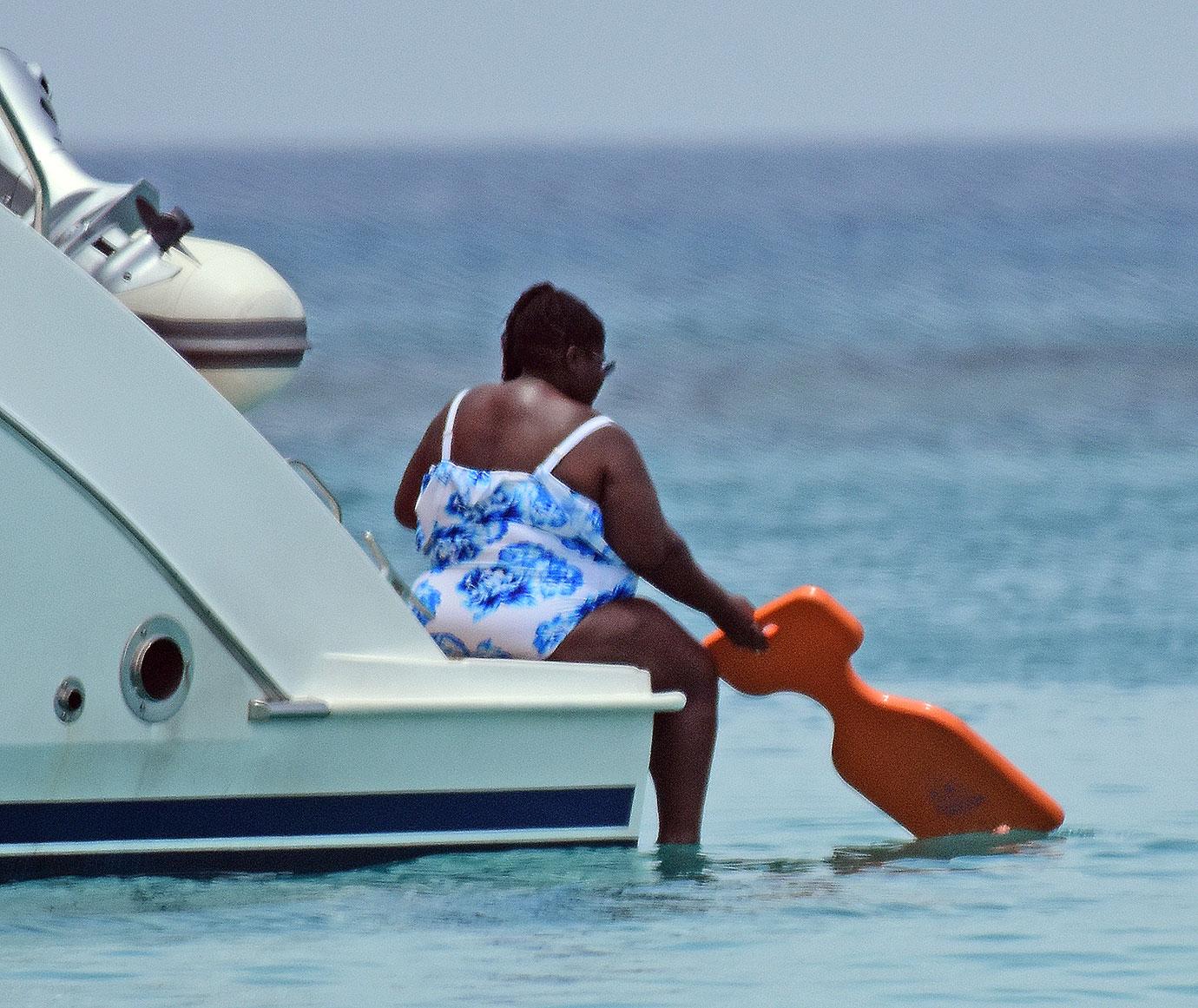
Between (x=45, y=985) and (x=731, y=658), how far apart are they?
1.67 metres

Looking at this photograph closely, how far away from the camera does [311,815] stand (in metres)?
4.45

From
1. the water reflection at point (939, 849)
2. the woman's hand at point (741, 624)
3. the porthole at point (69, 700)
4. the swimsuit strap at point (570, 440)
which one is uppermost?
the swimsuit strap at point (570, 440)

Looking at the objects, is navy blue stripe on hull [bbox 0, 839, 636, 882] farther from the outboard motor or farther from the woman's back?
the outboard motor

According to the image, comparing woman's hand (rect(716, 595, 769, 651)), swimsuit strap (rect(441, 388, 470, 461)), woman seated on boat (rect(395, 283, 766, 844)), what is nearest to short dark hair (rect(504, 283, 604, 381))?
woman seated on boat (rect(395, 283, 766, 844))

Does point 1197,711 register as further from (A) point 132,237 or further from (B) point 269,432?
(B) point 269,432

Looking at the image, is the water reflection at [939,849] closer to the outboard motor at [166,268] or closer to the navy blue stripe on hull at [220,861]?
the navy blue stripe on hull at [220,861]

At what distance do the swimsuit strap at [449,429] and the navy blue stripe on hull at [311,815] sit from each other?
62 centimetres

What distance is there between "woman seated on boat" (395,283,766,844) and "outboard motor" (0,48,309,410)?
1.12ft

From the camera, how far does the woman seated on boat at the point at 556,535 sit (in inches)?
186

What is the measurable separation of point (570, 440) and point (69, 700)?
104 cm

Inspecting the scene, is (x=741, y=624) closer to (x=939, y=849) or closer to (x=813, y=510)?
(x=939, y=849)

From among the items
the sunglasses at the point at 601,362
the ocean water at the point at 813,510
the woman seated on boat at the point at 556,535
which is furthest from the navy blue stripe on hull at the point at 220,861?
the sunglasses at the point at 601,362

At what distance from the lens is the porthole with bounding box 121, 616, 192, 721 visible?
13.8ft

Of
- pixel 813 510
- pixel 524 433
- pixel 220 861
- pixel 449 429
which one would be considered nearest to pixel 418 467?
pixel 449 429
